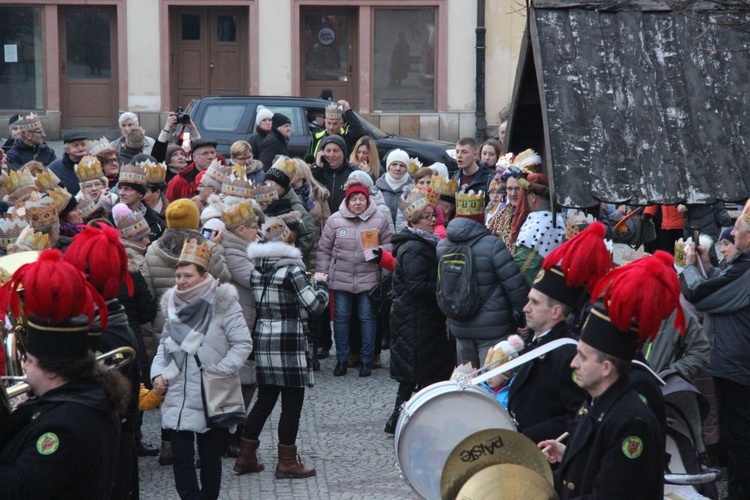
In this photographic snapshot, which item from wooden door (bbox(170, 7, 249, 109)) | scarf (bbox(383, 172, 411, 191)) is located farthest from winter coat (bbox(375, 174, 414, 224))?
wooden door (bbox(170, 7, 249, 109))

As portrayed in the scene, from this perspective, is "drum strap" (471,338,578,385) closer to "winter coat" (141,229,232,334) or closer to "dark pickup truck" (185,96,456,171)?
"winter coat" (141,229,232,334)

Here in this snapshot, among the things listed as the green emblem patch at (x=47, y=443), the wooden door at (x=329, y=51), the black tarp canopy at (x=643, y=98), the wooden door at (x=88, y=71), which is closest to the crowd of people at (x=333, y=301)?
the green emblem patch at (x=47, y=443)

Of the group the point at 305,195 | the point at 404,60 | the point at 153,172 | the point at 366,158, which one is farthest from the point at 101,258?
the point at 404,60

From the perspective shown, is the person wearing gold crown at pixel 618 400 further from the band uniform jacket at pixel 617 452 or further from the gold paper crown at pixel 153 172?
the gold paper crown at pixel 153 172

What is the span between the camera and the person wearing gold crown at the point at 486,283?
779 cm

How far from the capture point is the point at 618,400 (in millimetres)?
4266

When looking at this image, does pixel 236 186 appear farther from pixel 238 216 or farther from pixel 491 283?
pixel 491 283

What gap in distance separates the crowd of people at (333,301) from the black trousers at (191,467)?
1 cm

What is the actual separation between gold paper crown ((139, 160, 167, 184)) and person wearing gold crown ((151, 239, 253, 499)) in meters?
3.24

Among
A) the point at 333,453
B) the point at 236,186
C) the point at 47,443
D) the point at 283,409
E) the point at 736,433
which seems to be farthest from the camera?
the point at 236,186

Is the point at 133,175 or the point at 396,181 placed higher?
the point at 133,175

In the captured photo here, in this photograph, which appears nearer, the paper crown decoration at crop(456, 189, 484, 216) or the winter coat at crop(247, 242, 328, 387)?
the winter coat at crop(247, 242, 328, 387)

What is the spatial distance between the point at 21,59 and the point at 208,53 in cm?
385

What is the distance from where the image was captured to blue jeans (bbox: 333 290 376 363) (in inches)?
404
